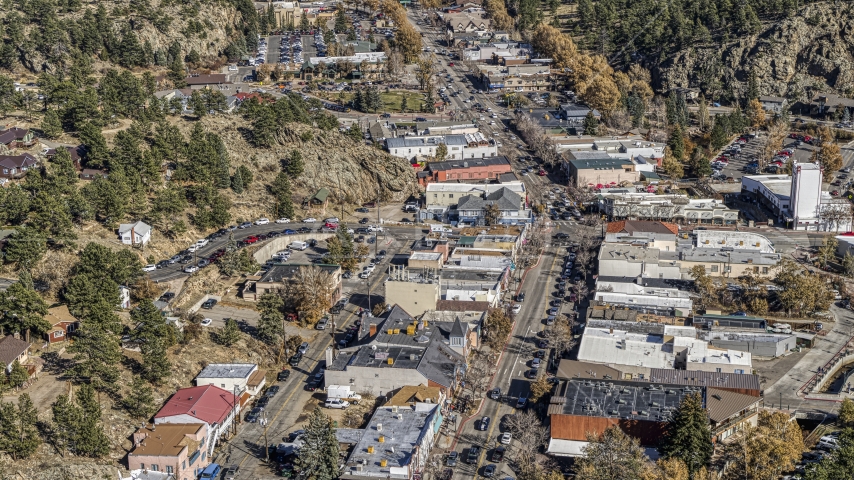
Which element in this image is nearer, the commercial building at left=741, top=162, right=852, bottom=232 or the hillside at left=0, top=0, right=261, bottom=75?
the commercial building at left=741, top=162, right=852, bottom=232

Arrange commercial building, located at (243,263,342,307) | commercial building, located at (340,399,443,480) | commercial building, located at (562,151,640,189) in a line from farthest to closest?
commercial building, located at (562,151,640,189), commercial building, located at (243,263,342,307), commercial building, located at (340,399,443,480)

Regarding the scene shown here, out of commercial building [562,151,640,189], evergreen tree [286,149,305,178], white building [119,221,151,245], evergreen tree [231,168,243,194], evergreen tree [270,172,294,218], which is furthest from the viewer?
commercial building [562,151,640,189]

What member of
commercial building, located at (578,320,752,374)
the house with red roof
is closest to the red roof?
the house with red roof

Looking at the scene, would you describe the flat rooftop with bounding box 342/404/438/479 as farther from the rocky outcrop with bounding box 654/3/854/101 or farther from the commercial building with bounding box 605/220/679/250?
the rocky outcrop with bounding box 654/3/854/101

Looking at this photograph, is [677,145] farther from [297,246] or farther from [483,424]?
[483,424]

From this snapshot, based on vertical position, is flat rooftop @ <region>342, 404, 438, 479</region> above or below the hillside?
below
